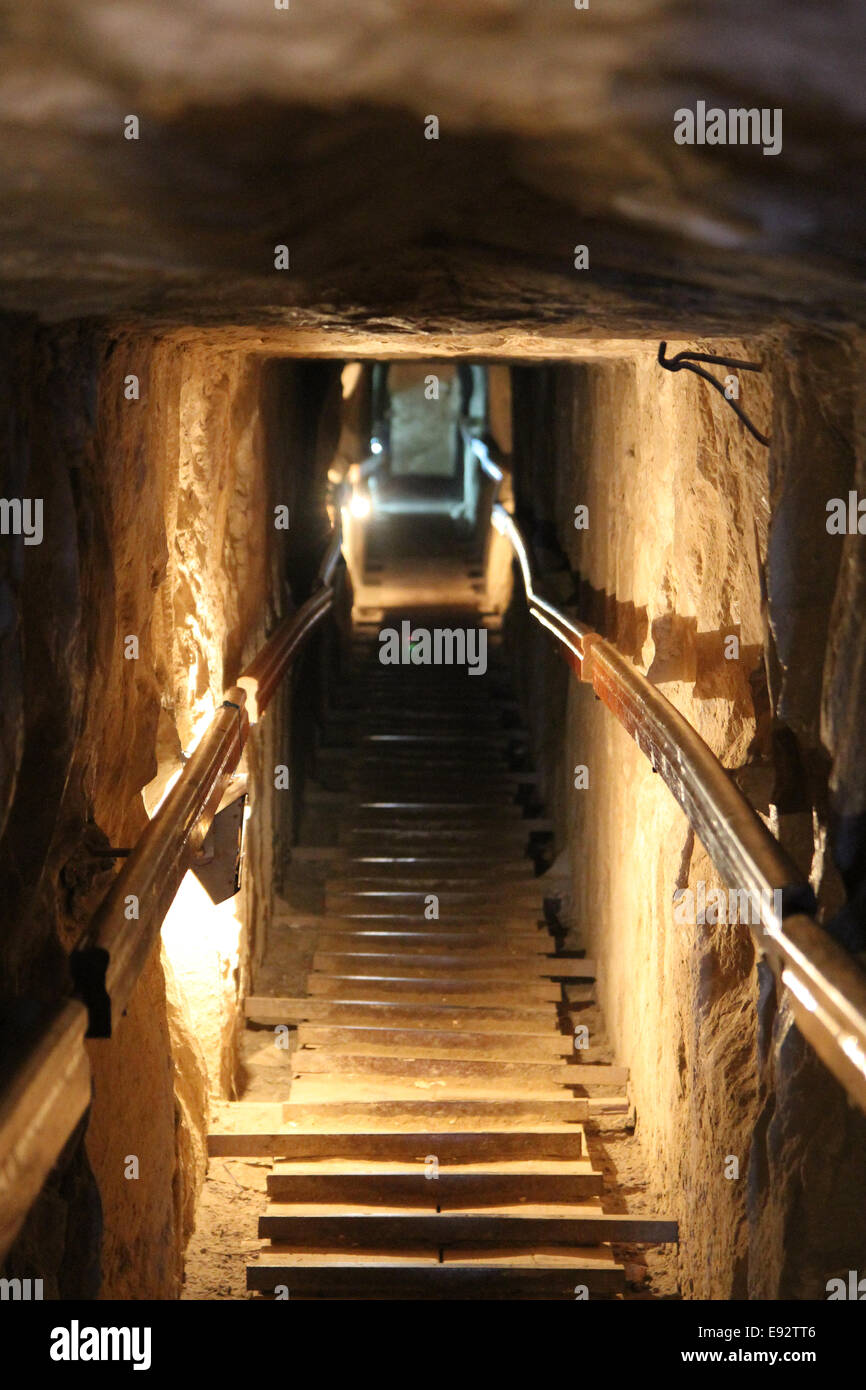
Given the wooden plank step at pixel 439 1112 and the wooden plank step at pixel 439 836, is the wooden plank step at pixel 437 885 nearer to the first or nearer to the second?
the wooden plank step at pixel 439 836

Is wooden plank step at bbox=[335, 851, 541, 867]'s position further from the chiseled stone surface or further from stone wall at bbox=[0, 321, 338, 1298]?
the chiseled stone surface

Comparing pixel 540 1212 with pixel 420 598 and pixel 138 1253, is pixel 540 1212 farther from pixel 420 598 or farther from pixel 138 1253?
pixel 420 598

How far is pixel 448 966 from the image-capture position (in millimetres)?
7145

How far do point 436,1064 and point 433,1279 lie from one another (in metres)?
1.70

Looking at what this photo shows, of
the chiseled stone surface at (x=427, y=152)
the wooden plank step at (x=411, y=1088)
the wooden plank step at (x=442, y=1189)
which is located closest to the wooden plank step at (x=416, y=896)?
the wooden plank step at (x=411, y=1088)

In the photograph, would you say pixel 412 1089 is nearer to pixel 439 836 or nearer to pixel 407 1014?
pixel 407 1014

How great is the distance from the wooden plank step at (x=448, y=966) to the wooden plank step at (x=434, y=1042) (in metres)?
0.68

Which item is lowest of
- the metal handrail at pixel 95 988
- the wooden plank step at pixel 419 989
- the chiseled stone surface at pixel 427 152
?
the wooden plank step at pixel 419 989

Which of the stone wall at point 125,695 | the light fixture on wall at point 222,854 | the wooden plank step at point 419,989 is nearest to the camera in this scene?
the stone wall at point 125,695

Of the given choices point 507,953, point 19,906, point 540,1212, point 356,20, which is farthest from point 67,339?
point 507,953

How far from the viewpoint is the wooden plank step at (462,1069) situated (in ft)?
19.4

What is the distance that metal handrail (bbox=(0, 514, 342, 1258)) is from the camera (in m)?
2.03

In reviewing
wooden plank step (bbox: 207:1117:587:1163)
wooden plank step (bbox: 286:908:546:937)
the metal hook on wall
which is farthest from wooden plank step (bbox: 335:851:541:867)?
the metal hook on wall

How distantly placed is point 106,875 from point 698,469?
2264mm
